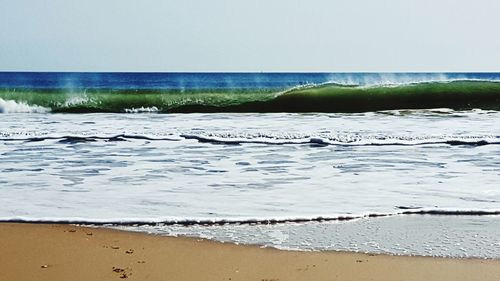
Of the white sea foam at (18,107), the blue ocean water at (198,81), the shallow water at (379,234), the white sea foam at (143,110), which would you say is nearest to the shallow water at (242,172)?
the shallow water at (379,234)

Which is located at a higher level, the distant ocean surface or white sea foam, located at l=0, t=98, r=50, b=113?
white sea foam, located at l=0, t=98, r=50, b=113

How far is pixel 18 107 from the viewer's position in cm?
2203

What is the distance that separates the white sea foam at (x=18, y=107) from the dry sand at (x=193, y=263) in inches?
706

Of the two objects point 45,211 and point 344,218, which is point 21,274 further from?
point 344,218

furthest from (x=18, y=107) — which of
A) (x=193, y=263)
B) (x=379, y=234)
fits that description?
(x=193, y=263)

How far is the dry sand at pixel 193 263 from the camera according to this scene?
358cm

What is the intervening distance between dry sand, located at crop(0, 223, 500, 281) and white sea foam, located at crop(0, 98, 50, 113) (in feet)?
58.8

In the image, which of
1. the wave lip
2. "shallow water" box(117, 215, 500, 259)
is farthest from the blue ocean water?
"shallow water" box(117, 215, 500, 259)

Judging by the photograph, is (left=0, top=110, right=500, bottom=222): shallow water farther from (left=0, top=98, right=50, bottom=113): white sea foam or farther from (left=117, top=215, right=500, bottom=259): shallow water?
(left=0, top=98, right=50, bottom=113): white sea foam

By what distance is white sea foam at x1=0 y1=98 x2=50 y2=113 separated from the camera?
70.4 ft

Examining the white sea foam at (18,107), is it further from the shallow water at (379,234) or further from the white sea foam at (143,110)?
the shallow water at (379,234)

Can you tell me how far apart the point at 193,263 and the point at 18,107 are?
63.9 feet

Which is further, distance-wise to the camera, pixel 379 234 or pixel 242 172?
pixel 242 172

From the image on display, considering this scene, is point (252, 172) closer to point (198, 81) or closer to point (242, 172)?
point (242, 172)
